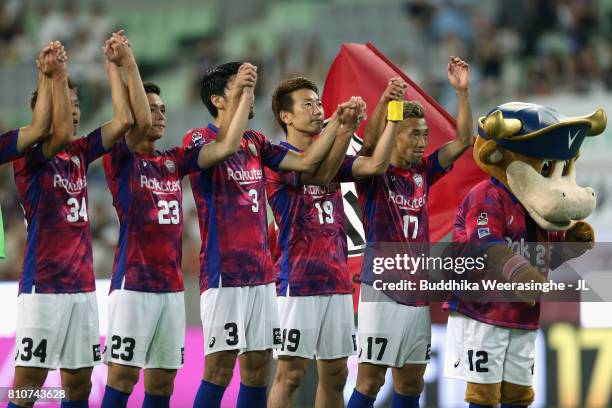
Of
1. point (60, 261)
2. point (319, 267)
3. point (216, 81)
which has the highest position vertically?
point (216, 81)

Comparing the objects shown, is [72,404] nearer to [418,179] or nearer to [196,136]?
[196,136]

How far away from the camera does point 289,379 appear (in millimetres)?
6758

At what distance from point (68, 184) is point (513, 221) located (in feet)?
7.75

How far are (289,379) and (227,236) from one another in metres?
0.87

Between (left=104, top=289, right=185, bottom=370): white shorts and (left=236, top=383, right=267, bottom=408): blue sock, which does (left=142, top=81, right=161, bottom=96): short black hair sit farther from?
(left=236, top=383, right=267, bottom=408): blue sock

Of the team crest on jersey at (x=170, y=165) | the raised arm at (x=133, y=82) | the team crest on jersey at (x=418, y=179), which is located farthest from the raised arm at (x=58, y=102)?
the team crest on jersey at (x=418, y=179)

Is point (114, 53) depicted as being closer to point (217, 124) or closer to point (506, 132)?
point (217, 124)

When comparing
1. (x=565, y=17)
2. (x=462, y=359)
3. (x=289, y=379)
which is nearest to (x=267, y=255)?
(x=289, y=379)

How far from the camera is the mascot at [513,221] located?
6.45m

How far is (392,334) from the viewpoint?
680cm

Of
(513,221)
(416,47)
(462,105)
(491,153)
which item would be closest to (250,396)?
(513,221)

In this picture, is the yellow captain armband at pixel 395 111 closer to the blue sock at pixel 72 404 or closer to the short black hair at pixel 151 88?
the short black hair at pixel 151 88

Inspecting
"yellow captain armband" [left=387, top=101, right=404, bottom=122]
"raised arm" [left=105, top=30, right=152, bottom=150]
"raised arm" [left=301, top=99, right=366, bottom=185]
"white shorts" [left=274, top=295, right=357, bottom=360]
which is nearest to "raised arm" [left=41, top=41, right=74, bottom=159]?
"raised arm" [left=105, top=30, right=152, bottom=150]

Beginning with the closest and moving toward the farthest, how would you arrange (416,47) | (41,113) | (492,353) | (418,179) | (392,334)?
(41,113)
(492,353)
(392,334)
(418,179)
(416,47)
